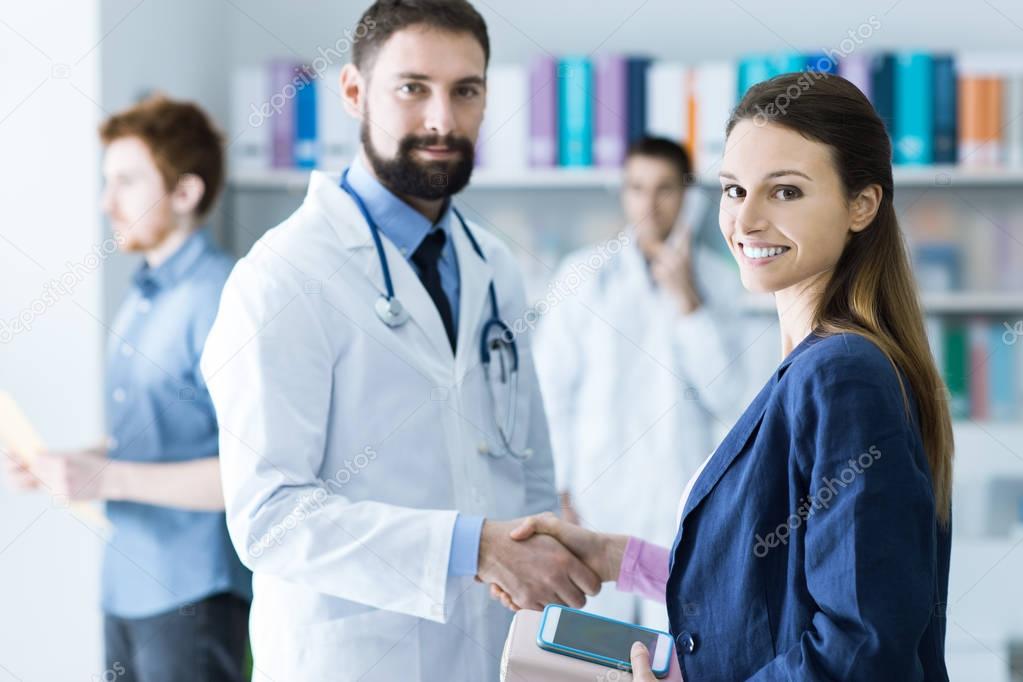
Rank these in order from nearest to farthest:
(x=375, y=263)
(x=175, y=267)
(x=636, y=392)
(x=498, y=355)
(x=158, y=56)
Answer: (x=375, y=263), (x=498, y=355), (x=175, y=267), (x=636, y=392), (x=158, y=56)

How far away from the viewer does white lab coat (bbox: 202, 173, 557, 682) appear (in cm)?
137

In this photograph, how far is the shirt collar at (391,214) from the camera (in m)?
1.59

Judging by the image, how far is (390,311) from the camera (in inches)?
58.2

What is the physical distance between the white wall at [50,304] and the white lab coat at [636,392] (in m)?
1.30

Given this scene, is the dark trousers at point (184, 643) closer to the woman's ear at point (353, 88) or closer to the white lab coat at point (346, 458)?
the white lab coat at point (346, 458)

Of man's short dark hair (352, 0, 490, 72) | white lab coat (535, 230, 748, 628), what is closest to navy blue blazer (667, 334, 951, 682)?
man's short dark hair (352, 0, 490, 72)

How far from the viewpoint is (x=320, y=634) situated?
1426 millimetres

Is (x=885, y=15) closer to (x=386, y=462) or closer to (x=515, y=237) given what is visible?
(x=515, y=237)

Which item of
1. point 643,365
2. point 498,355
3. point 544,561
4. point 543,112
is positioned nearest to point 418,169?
point 498,355

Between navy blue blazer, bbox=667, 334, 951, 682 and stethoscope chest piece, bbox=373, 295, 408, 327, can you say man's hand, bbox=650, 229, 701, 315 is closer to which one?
stethoscope chest piece, bbox=373, 295, 408, 327

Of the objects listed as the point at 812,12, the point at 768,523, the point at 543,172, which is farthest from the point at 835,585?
the point at 812,12

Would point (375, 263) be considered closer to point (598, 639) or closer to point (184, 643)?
point (598, 639)

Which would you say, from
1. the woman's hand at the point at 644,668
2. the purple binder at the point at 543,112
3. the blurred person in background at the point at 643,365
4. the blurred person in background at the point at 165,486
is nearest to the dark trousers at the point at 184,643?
the blurred person in background at the point at 165,486

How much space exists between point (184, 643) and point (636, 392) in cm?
140
